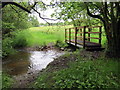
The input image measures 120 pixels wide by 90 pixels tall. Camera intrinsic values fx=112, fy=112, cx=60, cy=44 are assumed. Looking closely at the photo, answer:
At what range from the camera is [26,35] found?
1339 centimetres

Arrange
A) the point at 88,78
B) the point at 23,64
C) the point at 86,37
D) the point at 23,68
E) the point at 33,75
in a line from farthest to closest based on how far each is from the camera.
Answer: the point at 86,37
the point at 23,64
the point at 23,68
the point at 33,75
the point at 88,78

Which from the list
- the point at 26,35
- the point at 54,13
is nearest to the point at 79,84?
the point at 54,13

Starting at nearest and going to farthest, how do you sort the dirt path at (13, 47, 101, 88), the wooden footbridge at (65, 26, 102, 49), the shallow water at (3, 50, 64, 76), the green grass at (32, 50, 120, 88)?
the green grass at (32, 50, 120, 88), the dirt path at (13, 47, 101, 88), the shallow water at (3, 50, 64, 76), the wooden footbridge at (65, 26, 102, 49)

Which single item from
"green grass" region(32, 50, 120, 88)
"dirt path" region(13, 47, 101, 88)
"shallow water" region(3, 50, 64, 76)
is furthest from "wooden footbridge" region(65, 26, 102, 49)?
"green grass" region(32, 50, 120, 88)

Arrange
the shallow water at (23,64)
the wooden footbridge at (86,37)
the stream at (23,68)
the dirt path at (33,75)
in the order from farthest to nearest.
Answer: the wooden footbridge at (86,37) < the shallow water at (23,64) < the stream at (23,68) < the dirt path at (33,75)

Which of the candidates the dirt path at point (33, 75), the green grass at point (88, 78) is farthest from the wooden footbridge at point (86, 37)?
the green grass at point (88, 78)

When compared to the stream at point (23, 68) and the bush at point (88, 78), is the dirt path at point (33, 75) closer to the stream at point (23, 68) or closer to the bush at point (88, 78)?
the stream at point (23, 68)

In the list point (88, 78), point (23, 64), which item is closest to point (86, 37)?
point (23, 64)

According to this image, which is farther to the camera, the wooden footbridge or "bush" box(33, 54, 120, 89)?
the wooden footbridge

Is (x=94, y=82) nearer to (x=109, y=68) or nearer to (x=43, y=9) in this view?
(x=109, y=68)

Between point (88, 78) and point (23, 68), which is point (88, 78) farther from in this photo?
point (23, 68)

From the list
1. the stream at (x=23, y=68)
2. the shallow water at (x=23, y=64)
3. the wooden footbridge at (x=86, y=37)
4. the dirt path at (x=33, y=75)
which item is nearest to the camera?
the dirt path at (x=33, y=75)

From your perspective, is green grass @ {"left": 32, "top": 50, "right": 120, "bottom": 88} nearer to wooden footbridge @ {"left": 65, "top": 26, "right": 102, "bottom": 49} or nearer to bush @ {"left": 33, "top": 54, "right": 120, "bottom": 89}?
bush @ {"left": 33, "top": 54, "right": 120, "bottom": 89}

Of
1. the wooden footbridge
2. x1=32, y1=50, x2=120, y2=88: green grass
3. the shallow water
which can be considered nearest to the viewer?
x1=32, y1=50, x2=120, y2=88: green grass
